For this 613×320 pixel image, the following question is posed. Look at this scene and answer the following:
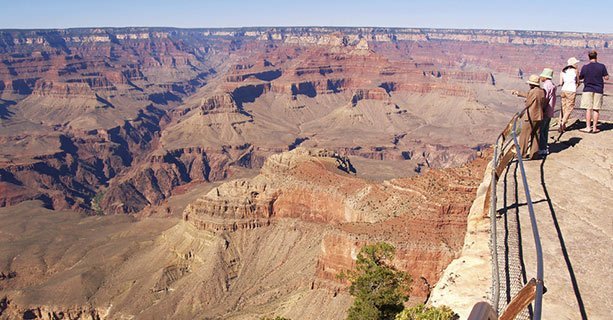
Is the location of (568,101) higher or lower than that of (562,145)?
higher

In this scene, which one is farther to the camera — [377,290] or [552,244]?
[377,290]

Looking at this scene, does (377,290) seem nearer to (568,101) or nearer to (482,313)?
(568,101)

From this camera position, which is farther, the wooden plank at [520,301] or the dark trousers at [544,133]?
the dark trousers at [544,133]

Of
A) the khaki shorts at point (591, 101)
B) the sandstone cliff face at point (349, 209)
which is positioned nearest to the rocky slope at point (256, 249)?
the sandstone cliff face at point (349, 209)

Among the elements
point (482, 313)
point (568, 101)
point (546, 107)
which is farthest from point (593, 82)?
point (482, 313)

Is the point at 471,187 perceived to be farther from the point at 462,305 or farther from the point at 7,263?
the point at 7,263

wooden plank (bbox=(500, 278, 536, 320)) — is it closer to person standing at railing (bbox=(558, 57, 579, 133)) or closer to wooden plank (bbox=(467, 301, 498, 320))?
wooden plank (bbox=(467, 301, 498, 320))

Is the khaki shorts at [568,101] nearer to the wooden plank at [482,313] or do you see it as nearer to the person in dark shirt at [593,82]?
the person in dark shirt at [593,82]
